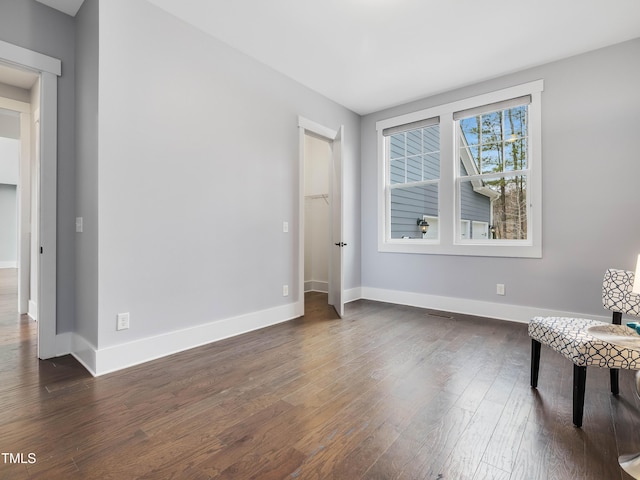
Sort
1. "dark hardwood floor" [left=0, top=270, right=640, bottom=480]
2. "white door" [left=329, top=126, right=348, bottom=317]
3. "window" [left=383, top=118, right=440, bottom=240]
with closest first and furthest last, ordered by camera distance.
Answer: "dark hardwood floor" [left=0, top=270, right=640, bottom=480] < "white door" [left=329, top=126, right=348, bottom=317] < "window" [left=383, top=118, right=440, bottom=240]

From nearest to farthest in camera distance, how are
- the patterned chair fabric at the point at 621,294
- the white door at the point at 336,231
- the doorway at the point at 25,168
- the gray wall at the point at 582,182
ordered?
the patterned chair fabric at the point at 621,294
the gray wall at the point at 582,182
the doorway at the point at 25,168
the white door at the point at 336,231

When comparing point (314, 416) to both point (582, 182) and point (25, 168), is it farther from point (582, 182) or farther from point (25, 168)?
point (25, 168)

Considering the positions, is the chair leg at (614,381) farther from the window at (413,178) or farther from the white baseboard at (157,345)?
the white baseboard at (157,345)

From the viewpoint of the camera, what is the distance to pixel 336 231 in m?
4.25

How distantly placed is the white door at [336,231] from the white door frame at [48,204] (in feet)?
9.06

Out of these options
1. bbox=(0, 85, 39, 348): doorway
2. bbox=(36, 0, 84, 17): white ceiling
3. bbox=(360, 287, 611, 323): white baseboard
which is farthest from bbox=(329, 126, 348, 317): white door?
bbox=(0, 85, 39, 348): doorway

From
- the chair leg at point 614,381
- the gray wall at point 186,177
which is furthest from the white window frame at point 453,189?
the chair leg at point 614,381

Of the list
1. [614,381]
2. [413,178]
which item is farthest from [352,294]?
[614,381]

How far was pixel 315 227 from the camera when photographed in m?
5.81

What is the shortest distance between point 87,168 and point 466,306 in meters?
4.18

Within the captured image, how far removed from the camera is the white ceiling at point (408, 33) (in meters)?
2.60

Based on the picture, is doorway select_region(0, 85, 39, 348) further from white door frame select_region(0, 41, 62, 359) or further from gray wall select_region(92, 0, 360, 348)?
gray wall select_region(92, 0, 360, 348)

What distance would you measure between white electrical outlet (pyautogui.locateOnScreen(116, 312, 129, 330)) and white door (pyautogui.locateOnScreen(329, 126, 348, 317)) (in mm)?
2246

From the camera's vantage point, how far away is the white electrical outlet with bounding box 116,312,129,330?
238cm
